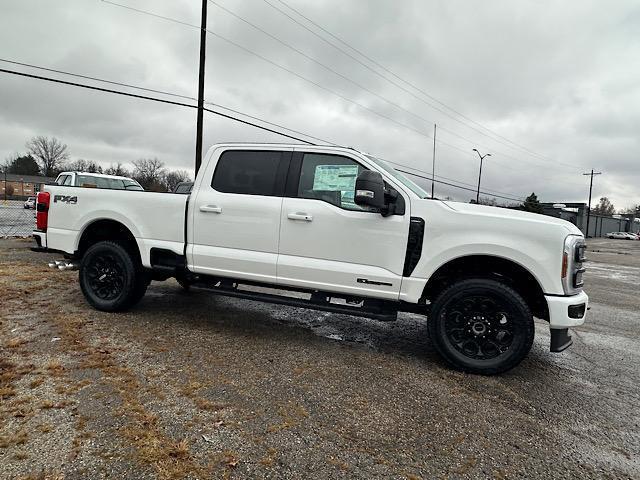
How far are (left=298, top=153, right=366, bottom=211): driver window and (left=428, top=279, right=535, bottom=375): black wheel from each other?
1.36 m

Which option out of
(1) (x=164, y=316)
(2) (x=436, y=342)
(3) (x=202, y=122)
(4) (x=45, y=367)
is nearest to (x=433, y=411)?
(2) (x=436, y=342)

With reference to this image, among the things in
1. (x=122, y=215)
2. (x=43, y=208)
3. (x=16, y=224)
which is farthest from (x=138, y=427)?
(x=16, y=224)

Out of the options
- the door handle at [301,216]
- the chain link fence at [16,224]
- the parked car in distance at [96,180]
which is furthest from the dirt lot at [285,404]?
the chain link fence at [16,224]

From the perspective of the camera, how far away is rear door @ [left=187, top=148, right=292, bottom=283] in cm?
422

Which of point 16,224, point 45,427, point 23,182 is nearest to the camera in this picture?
point 45,427

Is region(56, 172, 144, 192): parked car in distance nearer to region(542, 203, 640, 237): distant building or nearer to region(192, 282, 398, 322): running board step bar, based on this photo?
region(192, 282, 398, 322): running board step bar

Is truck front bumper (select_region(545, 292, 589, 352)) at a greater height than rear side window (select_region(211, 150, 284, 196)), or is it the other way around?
rear side window (select_region(211, 150, 284, 196))

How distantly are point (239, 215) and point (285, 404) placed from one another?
82.3 inches

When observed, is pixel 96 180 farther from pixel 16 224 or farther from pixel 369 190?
pixel 16 224

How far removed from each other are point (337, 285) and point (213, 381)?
1433 mm

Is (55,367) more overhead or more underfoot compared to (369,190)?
more underfoot

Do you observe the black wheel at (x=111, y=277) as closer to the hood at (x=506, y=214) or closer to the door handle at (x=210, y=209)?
the door handle at (x=210, y=209)

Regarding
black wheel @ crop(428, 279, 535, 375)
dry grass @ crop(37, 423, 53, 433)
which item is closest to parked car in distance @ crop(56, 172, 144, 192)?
dry grass @ crop(37, 423, 53, 433)

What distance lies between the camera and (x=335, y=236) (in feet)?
13.0
